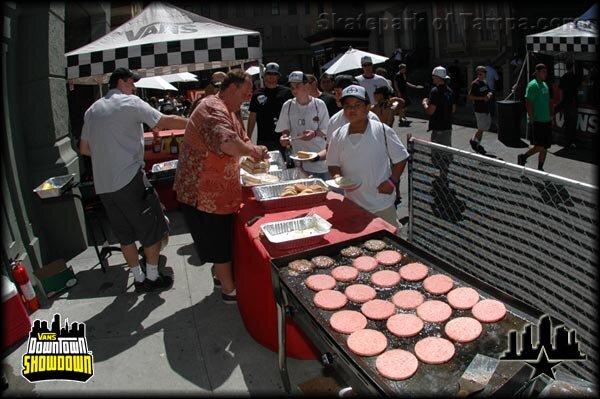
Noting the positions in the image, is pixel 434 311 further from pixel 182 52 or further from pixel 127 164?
pixel 182 52

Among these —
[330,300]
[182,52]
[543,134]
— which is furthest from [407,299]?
[543,134]

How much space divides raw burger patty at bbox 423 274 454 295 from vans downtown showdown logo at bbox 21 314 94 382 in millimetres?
2499

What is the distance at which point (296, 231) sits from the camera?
9.87ft

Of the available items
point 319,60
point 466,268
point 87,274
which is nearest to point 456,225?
point 466,268

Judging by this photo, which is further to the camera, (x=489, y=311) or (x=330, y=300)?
(x=330, y=300)

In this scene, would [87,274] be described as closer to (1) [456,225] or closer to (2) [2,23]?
(2) [2,23]

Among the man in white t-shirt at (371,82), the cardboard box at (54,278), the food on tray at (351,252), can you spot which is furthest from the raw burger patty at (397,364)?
the man in white t-shirt at (371,82)

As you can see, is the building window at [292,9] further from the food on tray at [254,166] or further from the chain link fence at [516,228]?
the chain link fence at [516,228]

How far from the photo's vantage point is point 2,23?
14.1 feet

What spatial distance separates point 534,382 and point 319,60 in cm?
3663

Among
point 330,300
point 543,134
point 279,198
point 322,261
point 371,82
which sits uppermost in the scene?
point 371,82

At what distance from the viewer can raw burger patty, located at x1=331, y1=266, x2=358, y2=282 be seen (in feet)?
8.02

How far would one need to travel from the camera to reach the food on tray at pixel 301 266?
2.51 m

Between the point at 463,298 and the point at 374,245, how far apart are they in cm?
71
